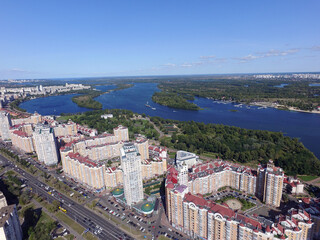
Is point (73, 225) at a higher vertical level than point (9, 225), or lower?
lower

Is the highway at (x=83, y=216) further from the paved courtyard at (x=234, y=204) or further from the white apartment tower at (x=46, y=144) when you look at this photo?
the paved courtyard at (x=234, y=204)

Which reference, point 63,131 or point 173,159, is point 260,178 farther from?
point 63,131

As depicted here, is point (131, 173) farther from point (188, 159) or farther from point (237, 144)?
point (237, 144)

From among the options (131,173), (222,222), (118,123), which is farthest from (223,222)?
(118,123)

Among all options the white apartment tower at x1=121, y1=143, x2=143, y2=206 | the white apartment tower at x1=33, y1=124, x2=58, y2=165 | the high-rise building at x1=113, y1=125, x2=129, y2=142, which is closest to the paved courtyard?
the white apartment tower at x1=121, y1=143, x2=143, y2=206

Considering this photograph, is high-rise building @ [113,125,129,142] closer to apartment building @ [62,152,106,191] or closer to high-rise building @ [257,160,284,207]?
→ apartment building @ [62,152,106,191]

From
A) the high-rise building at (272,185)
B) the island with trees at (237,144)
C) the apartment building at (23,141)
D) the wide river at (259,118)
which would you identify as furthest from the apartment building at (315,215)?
the apartment building at (23,141)
